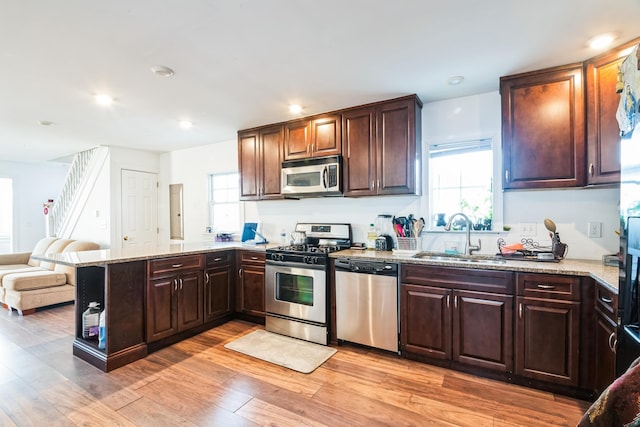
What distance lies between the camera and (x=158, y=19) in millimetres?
1810

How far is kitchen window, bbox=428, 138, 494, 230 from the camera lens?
2963 mm

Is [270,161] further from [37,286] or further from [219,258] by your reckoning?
[37,286]

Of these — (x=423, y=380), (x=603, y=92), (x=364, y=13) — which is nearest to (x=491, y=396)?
(x=423, y=380)

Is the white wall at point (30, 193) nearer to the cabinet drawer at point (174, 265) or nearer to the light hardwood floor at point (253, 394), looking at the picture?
the light hardwood floor at point (253, 394)

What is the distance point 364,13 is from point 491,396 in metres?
2.66

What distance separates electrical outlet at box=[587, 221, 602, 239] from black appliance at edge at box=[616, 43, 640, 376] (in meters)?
1.29

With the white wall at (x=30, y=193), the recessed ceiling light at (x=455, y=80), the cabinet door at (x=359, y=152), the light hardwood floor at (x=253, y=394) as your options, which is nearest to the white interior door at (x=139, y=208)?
the light hardwood floor at (x=253, y=394)

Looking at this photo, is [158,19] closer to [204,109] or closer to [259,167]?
[204,109]

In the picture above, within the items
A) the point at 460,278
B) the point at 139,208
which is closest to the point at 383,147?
the point at 460,278

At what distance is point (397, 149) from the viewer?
307 centimetres

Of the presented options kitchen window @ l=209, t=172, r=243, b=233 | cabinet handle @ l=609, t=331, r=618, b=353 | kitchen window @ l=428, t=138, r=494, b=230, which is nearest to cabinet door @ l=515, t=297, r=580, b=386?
cabinet handle @ l=609, t=331, r=618, b=353

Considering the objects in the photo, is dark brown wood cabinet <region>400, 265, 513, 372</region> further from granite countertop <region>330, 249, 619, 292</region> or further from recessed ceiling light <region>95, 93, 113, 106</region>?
recessed ceiling light <region>95, 93, 113, 106</region>

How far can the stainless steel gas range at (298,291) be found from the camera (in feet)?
9.91

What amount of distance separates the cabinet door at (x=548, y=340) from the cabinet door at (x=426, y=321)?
0.50 metres
